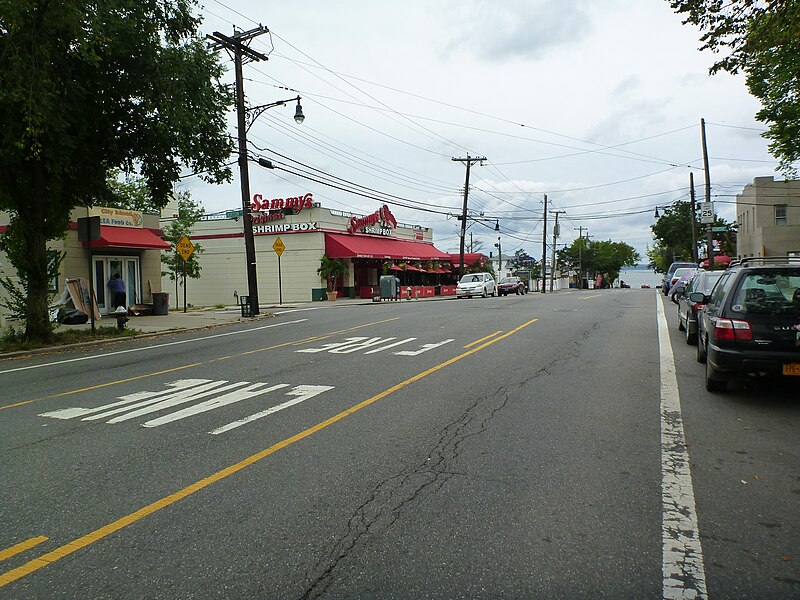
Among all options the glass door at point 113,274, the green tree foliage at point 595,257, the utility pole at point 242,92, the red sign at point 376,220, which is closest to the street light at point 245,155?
the utility pole at point 242,92

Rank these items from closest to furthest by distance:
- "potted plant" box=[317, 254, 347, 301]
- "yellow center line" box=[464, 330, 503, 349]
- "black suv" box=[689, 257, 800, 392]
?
"black suv" box=[689, 257, 800, 392]
"yellow center line" box=[464, 330, 503, 349]
"potted plant" box=[317, 254, 347, 301]

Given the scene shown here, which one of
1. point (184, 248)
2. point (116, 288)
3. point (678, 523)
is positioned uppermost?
point (184, 248)

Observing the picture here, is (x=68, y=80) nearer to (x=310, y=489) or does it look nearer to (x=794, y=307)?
(x=310, y=489)

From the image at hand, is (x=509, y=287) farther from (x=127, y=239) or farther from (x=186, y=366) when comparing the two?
(x=186, y=366)

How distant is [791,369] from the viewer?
703 centimetres

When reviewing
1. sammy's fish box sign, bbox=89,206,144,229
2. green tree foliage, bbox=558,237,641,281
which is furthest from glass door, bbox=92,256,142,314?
green tree foliage, bbox=558,237,641,281

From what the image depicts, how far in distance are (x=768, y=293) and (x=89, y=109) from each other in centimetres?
1426

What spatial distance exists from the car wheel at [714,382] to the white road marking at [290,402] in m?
4.92

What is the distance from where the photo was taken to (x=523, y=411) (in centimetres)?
703

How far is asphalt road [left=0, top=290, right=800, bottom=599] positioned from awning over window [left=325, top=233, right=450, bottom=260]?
29119 millimetres

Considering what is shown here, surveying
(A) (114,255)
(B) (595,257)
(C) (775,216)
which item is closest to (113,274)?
(A) (114,255)

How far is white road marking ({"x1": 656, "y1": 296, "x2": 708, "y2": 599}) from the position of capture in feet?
10.7

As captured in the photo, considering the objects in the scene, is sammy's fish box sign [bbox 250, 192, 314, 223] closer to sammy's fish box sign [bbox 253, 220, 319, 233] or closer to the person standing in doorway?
sammy's fish box sign [bbox 253, 220, 319, 233]

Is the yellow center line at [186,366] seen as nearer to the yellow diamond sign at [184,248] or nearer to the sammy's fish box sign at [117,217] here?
the yellow diamond sign at [184,248]
